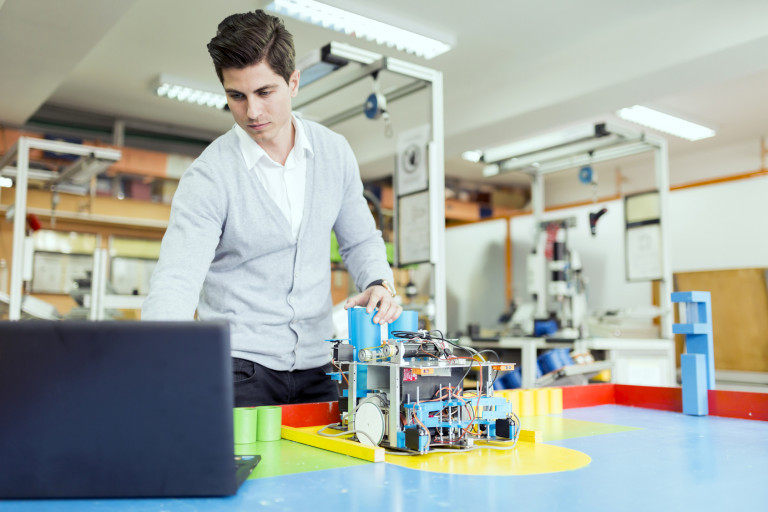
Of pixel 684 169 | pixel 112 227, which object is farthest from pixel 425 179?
pixel 684 169

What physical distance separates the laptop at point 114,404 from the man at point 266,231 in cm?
43

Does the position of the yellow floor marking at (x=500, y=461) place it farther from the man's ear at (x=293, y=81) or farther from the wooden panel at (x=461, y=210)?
the wooden panel at (x=461, y=210)

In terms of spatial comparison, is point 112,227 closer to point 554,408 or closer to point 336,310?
point 336,310

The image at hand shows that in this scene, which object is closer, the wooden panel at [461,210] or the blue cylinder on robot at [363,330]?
the blue cylinder on robot at [363,330]

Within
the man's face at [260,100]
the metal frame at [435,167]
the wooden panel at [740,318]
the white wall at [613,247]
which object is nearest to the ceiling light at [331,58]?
the metal frame at [435,167]

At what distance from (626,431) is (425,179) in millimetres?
2043

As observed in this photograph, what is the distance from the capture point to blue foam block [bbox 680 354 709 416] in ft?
5.17

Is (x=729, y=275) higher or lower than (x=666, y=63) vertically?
lower

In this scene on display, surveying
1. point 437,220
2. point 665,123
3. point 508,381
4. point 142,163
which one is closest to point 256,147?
point 437,220

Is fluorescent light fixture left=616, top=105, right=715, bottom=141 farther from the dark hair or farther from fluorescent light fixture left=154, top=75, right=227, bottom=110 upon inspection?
the dark hair

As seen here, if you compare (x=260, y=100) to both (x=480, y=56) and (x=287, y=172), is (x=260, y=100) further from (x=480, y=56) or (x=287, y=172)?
(x=480, y=56)

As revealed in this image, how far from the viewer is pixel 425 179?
3.21 meters

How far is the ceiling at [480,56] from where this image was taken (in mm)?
3961

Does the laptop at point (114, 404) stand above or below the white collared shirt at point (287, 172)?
below
